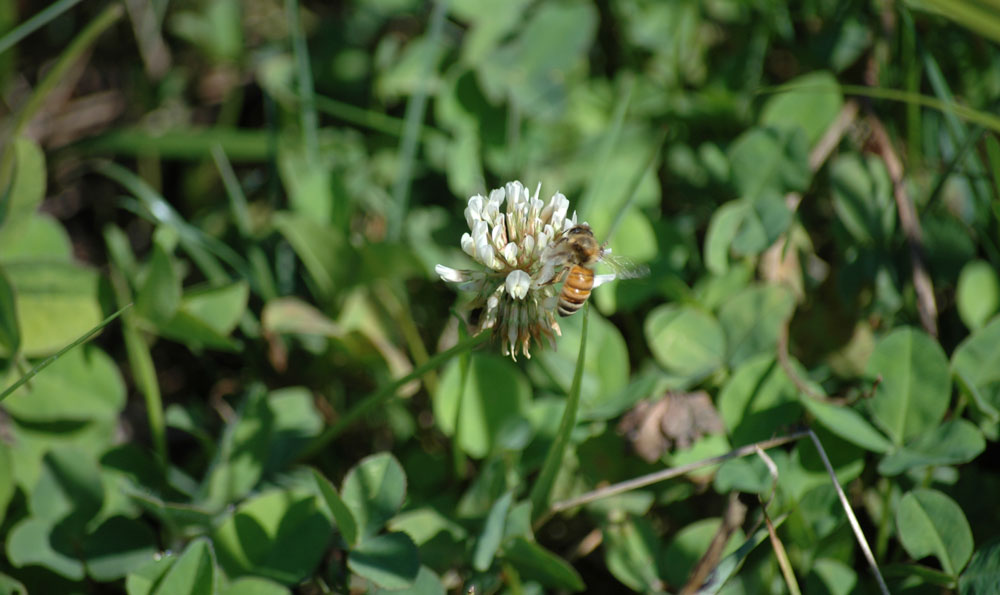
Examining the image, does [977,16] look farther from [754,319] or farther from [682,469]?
[682,469]

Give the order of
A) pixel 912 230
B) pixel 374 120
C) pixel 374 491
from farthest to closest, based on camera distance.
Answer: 1. pixel 374 120
2. pixel 912 230
3. pixel 374 491

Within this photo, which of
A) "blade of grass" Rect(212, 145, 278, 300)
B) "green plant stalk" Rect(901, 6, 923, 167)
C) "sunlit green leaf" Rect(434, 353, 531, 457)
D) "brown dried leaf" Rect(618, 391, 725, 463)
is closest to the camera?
"brown dried leaf" Rect(618, 391, 725, 463)

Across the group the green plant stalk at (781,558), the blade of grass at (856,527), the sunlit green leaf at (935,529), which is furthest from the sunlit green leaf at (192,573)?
the sunlit green leaf at (935,529)

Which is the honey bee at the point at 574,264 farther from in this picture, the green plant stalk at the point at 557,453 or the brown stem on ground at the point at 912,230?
the brown stem on ground at the point at 912,230

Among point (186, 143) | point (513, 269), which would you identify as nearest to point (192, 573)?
point (513, 269)

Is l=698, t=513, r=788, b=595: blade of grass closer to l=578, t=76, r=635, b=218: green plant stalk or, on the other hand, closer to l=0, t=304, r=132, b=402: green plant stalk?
l=578, t=76, r=635, b=218: green plant stalk

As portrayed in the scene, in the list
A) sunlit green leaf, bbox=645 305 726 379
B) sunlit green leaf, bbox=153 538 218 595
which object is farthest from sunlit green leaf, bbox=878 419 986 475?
sunlit green leaf, bbox=153 538 218 595

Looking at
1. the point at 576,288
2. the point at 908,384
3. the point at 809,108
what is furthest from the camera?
the point at 809,108

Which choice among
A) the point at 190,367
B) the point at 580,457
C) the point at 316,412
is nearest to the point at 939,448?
the point at 580,457
